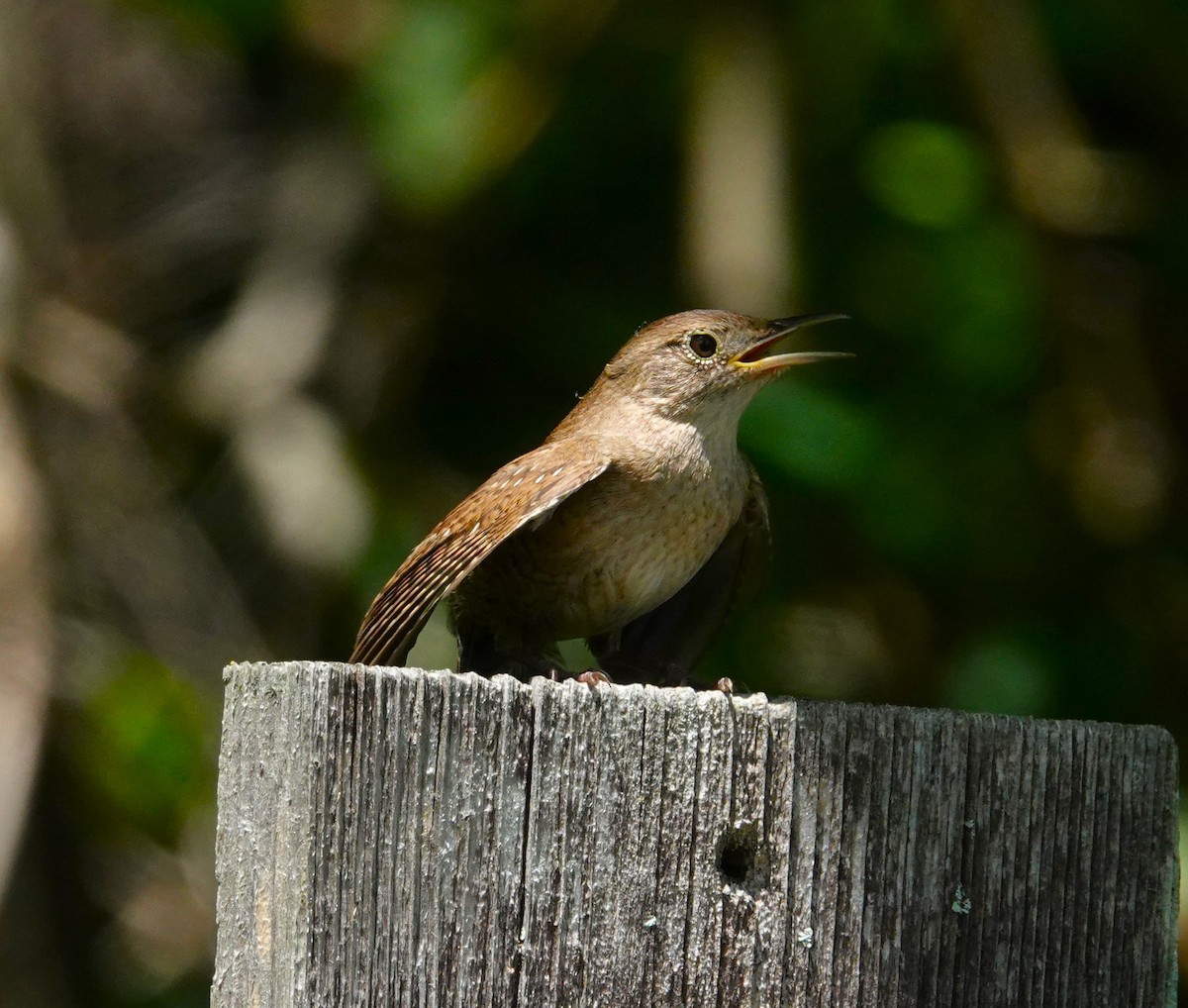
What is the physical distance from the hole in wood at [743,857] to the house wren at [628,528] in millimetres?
1105

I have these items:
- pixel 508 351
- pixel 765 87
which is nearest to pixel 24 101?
pixel 508 351

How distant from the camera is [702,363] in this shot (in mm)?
3865

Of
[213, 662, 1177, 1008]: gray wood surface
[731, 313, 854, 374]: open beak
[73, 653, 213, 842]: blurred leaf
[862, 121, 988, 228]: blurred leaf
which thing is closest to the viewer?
[213, 662, 1177, 1008]: gray wood surface

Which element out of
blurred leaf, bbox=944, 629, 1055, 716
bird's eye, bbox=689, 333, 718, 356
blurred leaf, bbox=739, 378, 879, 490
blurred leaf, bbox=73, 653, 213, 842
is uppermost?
blurred leaf, bbox=739, 378, 879, 490

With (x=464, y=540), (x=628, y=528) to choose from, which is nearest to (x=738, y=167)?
(x=628, y=528)

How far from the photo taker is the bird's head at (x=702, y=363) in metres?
3.79

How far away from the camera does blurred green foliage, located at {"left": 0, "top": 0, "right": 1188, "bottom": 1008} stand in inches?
203

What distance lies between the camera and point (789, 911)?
2035 mm

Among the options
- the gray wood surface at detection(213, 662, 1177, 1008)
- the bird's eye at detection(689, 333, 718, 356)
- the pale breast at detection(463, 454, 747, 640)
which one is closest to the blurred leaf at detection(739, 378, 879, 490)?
the bird's eye at detection(689, 333, 718, 356)

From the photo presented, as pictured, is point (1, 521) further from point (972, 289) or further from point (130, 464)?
point (972, 289)

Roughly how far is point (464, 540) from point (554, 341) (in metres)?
3.05

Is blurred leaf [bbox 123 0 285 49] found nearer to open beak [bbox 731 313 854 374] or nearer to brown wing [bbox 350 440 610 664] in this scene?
open beak [bbox 731 313 854 374]

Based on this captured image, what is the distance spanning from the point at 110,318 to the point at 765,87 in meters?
2.82

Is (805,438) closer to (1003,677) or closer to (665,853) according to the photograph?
(1003,677)
